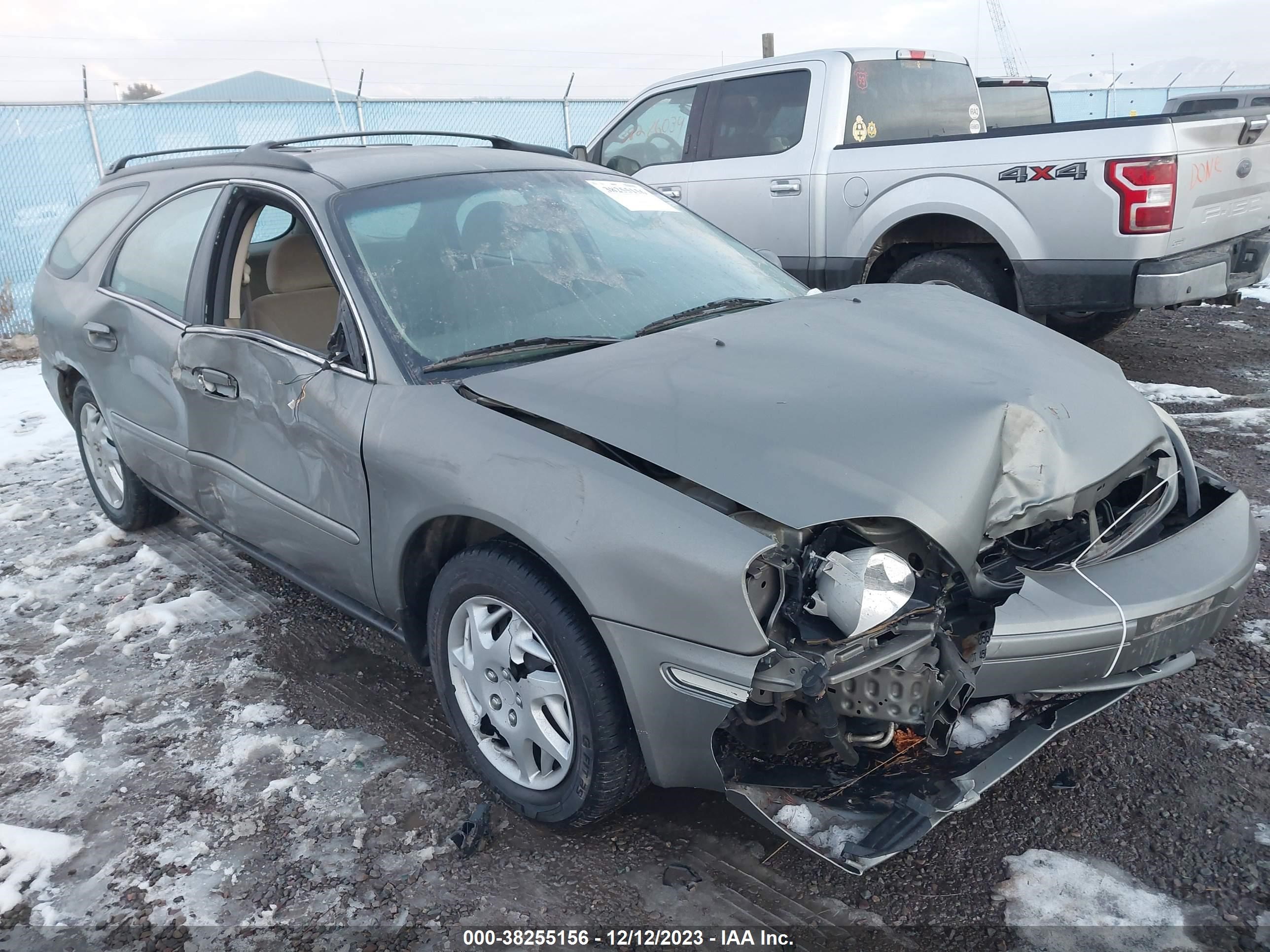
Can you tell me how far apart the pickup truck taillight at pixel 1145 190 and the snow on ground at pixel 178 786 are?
173 inches

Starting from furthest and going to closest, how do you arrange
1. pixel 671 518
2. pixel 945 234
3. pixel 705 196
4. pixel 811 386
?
1. pixel 705 196
2. pixel 945 234
3. pixel 811 386
4. pixel 671 518

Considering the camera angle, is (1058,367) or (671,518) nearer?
(671,518)

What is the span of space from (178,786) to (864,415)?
2245 millimetres

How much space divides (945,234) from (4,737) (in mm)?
5328

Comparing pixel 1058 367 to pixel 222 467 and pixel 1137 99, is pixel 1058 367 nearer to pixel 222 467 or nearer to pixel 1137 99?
pixel 222 467

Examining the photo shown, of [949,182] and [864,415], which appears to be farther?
[949,182]

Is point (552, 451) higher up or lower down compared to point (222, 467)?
higher up

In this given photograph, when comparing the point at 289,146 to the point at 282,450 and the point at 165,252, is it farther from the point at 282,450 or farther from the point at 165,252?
the point at 282,450

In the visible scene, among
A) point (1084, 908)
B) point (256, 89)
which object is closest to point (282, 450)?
point (1084, 908)

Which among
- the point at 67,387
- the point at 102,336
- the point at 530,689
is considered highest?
the point at 102,336

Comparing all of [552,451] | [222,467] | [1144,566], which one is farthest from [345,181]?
[1144,566]

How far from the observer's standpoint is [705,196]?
6.71 meters

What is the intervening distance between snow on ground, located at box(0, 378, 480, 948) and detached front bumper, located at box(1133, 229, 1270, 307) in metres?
4.36

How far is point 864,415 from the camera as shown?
2314 mm
